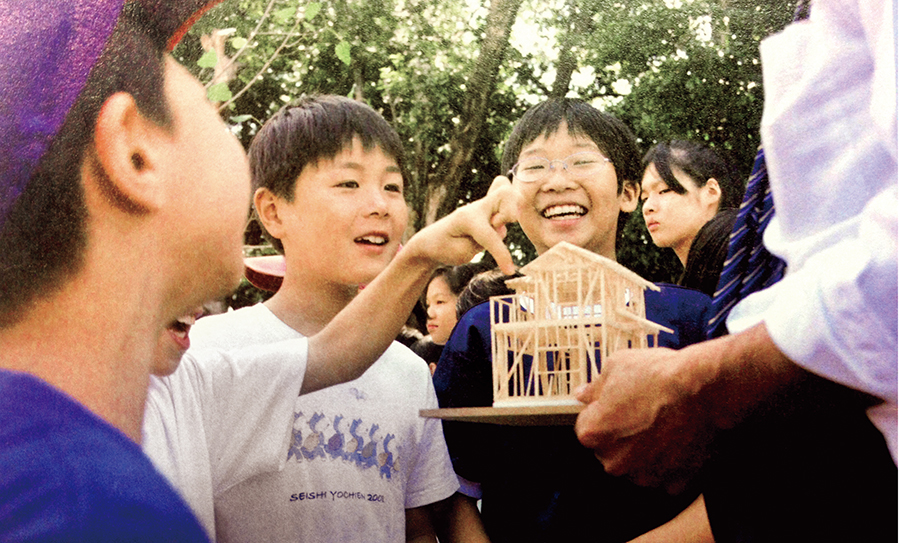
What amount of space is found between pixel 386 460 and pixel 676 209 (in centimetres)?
113

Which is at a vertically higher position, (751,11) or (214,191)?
(751,11)

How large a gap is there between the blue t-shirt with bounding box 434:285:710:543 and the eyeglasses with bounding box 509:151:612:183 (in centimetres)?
37

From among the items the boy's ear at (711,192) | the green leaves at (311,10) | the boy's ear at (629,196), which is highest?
the green leaves at (311,10)

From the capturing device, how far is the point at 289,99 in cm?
210

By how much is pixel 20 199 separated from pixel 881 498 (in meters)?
1.37

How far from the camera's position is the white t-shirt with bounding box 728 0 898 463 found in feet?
3.59

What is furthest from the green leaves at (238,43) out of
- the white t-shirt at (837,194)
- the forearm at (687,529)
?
the forearm at (687,529)

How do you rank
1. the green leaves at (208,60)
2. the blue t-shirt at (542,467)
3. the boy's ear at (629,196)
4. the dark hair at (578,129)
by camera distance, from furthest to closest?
the boy's ear at (629,196), the dark hair at (578,129), the blue t-shirt at (542,467), the green leaves at (208,60)

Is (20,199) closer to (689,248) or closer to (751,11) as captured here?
(751,11)

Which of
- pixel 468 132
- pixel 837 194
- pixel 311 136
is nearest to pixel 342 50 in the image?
pixel 311 136

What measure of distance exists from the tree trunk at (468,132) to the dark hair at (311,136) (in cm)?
11

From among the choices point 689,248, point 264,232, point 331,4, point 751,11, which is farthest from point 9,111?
point 689,248

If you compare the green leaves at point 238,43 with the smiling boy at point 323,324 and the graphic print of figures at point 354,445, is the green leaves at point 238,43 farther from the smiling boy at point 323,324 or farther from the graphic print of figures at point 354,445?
→ the graphic print of figures at point 354,445

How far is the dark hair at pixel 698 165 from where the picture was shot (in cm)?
210
